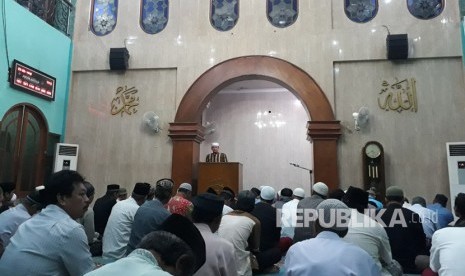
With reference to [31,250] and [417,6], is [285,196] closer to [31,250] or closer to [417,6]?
[417,6]

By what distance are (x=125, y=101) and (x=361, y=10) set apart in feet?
14.9

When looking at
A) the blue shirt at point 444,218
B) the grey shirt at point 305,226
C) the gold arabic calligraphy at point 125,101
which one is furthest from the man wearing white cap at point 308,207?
the gold arabic calligraphy at point 125,101

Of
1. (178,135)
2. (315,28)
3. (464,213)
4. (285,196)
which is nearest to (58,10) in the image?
(178,135)

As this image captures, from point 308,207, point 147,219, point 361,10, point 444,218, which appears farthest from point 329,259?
point 361,10

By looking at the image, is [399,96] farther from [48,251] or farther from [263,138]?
[48,251]

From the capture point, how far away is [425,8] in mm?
6484

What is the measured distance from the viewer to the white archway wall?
9.56 meters

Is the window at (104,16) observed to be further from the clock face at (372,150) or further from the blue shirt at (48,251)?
the blue shirt at (48,251)

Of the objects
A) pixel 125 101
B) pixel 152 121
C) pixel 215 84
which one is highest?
pixel 215 84

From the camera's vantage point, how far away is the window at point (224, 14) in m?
6.98

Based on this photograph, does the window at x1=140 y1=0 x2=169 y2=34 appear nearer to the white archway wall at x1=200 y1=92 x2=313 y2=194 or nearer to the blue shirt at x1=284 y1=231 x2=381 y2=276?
the white archway wall at x1=200 y1=92 x2=313 y2=194

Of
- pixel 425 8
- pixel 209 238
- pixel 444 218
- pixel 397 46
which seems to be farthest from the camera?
pixel 425 8

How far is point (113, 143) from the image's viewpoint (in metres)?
6.98

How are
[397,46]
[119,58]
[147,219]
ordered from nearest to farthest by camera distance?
1. [147,219]
2. [397,46]
3. [119,58]
